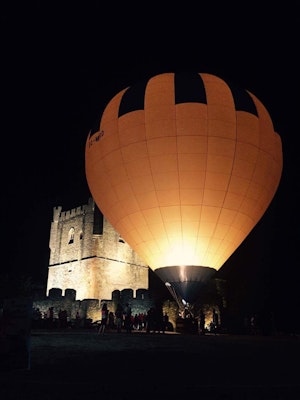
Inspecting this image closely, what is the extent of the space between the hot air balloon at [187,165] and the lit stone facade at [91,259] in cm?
2103

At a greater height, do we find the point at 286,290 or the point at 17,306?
the point at 286,290

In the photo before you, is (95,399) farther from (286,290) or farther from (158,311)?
(286,290)

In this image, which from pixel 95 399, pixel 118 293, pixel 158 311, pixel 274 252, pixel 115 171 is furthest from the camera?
pixel 274 252

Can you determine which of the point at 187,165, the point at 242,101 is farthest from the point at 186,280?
Result: the point at 242,101

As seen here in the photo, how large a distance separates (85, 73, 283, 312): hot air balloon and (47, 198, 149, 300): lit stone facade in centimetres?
2103

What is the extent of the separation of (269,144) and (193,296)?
18.2 ft

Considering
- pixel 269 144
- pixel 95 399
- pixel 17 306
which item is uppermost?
pixel 269 144

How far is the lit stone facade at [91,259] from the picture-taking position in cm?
3488

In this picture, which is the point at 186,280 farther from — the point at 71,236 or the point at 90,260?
the point at 71,236

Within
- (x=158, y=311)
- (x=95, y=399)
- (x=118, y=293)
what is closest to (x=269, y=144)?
(x=158, y=311)

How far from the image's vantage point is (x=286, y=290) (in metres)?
37.8

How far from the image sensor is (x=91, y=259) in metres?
35.0

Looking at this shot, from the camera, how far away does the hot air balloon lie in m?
13.4

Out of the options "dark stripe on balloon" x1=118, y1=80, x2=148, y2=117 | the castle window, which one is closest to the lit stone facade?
the castle window
